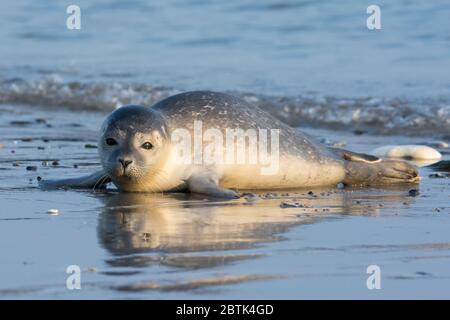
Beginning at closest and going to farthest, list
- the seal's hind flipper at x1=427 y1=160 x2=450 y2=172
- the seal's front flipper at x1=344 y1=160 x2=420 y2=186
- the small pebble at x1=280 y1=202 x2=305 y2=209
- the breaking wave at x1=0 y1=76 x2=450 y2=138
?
the small pebble at x1=280 y1=202 x2=305 y2=209 < the seal's front flipper at x1=344 y1=160 x2=420 y2=186 < the seal's hind flipper at x1=427 y1=160 x2=450 y2=172 < the breaking wave at x1=0 y1=76 x2=450 y2=138

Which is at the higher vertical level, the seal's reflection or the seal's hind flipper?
the seal's hind flipper

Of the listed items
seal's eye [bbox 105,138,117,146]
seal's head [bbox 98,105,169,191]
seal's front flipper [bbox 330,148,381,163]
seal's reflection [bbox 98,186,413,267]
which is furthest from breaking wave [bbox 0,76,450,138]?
seal's eye [bbox 105,138,117,146]

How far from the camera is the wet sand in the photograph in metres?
4.92

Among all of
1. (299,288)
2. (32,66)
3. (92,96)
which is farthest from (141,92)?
(299,288)

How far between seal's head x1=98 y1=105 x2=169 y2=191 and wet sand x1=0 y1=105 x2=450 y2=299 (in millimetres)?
151

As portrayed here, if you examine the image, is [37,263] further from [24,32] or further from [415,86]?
[24,32]

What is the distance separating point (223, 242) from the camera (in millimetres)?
5863

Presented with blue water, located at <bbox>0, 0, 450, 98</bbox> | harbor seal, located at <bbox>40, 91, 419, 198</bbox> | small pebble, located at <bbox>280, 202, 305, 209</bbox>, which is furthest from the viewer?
blue water, located at <bbox>0, 0, 450, 98</bbox>

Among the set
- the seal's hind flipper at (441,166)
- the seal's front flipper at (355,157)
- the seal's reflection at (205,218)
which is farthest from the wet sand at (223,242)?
the seal's front flipper at (355,157)

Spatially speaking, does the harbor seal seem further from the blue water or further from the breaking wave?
the blue water

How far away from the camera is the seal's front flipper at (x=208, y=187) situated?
7422 millimetres

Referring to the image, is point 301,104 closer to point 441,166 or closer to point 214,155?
point 441,166

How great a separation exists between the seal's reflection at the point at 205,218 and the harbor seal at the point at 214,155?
17cm

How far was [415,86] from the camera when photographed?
13.2 metres
